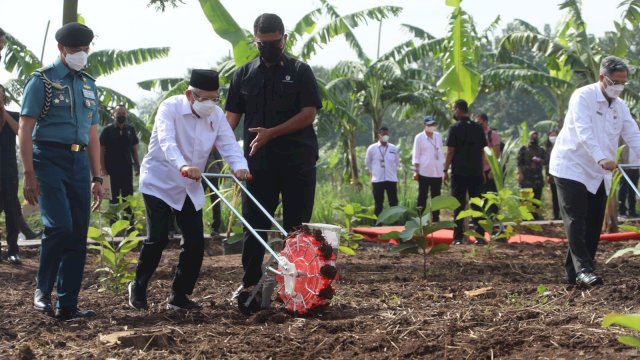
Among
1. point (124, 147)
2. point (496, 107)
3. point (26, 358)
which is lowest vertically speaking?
point (26, 358)

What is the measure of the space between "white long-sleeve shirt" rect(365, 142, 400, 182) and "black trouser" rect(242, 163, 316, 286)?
345 inches

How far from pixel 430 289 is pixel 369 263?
1909 mm

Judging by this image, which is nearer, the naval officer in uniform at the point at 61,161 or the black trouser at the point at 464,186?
the naval officer in uniform at the point at 61,161

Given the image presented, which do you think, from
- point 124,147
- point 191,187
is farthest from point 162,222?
point 124,147

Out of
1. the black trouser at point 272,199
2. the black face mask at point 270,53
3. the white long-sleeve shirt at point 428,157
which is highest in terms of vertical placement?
the black face mask at point 270,53

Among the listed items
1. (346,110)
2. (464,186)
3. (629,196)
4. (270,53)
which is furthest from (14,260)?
(346,110)

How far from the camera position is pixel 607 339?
4156mm

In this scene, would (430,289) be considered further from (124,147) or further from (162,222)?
(124,147)

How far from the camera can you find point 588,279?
6.27 metres

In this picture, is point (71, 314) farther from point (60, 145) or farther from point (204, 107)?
point (204, 107)

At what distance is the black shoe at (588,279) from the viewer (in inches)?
246

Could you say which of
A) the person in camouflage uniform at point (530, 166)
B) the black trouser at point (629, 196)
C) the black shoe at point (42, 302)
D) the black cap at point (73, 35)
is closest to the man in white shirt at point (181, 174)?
the black shoe at point (42, 302)

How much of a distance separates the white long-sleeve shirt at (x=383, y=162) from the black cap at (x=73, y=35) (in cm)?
938

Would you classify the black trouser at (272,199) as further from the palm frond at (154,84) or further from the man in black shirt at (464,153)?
the palm frond at (154,84)
